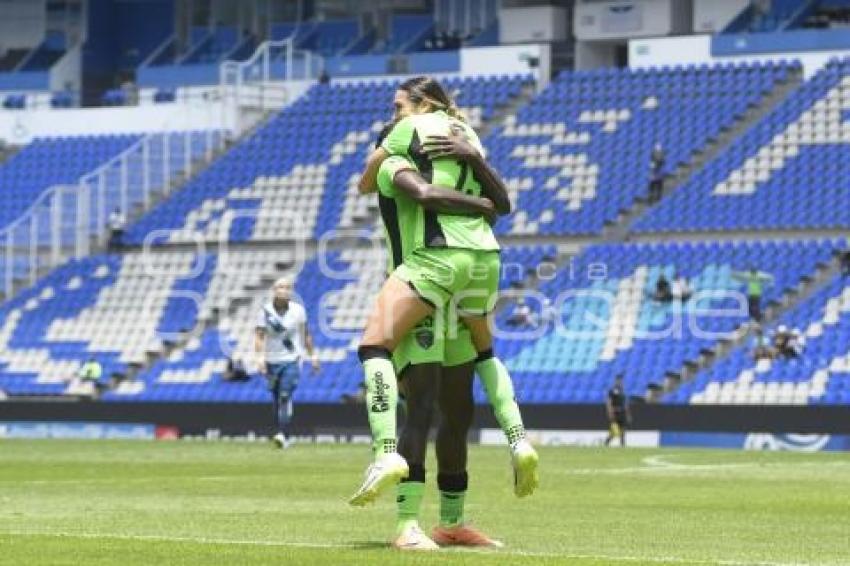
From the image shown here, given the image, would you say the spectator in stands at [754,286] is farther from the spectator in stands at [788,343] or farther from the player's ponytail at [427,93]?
the player's ponytail at [427,93]

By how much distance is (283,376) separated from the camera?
94.4ft

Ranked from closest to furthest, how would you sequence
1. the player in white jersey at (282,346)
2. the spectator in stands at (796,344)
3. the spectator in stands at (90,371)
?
1. the player in white jersey at (282,346)
2. the spectator in stands at (796,344)
3. the spectator in stands at (90,371)

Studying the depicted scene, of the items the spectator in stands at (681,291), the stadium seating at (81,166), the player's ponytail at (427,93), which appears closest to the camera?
the player's ponytail at (427,93)

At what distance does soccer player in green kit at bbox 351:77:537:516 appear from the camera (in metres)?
11.8

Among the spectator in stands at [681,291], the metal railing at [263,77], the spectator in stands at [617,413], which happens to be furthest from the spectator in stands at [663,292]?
the metal railing at [263,77]

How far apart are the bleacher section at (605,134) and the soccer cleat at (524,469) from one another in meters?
35.5

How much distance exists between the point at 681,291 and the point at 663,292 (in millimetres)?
399

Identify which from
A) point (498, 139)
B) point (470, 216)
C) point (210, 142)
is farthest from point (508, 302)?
point (470, 216)

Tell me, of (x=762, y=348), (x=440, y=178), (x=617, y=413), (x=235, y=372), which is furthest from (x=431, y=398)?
(x=235, y=372)

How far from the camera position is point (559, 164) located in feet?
165

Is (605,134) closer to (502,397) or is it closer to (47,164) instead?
(47,164)

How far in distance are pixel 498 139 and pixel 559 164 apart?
228 cm

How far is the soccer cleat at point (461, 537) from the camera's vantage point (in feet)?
38.8

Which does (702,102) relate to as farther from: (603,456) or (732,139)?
(603,456)
